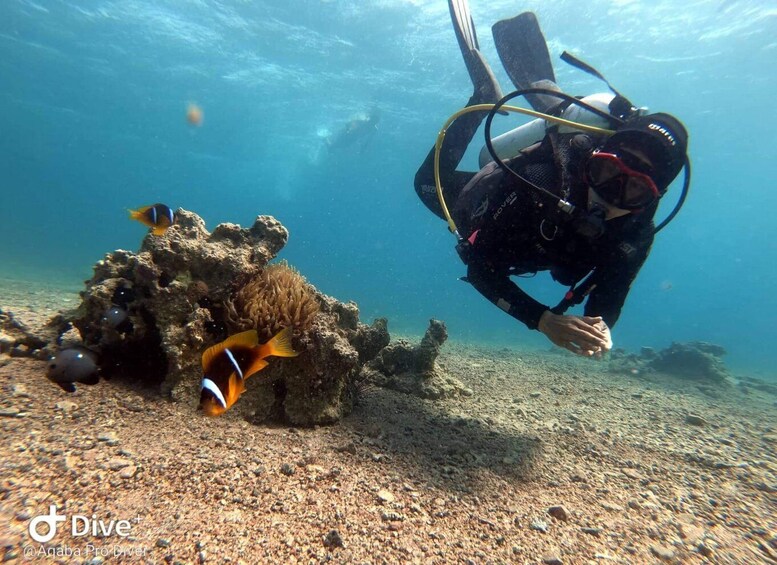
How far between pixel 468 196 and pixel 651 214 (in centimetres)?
202

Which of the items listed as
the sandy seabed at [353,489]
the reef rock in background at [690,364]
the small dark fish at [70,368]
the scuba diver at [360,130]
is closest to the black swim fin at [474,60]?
the sandy seabed at [353,489]

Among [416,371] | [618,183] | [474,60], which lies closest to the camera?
[618,183]

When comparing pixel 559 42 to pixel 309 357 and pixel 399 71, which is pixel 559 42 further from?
pixel 309 357

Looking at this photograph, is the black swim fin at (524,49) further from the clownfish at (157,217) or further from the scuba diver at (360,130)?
the scuba diver at (360,130)

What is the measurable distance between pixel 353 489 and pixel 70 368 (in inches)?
97.0

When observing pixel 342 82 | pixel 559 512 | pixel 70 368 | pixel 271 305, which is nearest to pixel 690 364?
pixel 559 512

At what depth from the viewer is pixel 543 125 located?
4.46 metres

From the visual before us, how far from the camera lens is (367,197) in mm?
84500

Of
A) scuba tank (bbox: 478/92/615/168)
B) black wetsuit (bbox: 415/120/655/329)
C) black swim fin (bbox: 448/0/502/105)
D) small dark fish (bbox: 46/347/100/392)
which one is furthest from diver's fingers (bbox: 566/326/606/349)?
black swim fin (bbox: 448/0/502/105)

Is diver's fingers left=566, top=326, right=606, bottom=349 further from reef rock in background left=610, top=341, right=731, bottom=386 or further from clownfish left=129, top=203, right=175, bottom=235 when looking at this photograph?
reef rock in background left=610, top=341, right=731, bottom=386

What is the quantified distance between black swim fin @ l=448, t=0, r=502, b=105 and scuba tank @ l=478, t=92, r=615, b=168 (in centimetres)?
135

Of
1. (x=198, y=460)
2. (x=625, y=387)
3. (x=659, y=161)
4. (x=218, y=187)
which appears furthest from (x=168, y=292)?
(x=218, y=187)

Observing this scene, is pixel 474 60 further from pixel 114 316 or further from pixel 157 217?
pixel 114 316

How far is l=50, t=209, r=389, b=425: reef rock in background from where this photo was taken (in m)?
3.43
